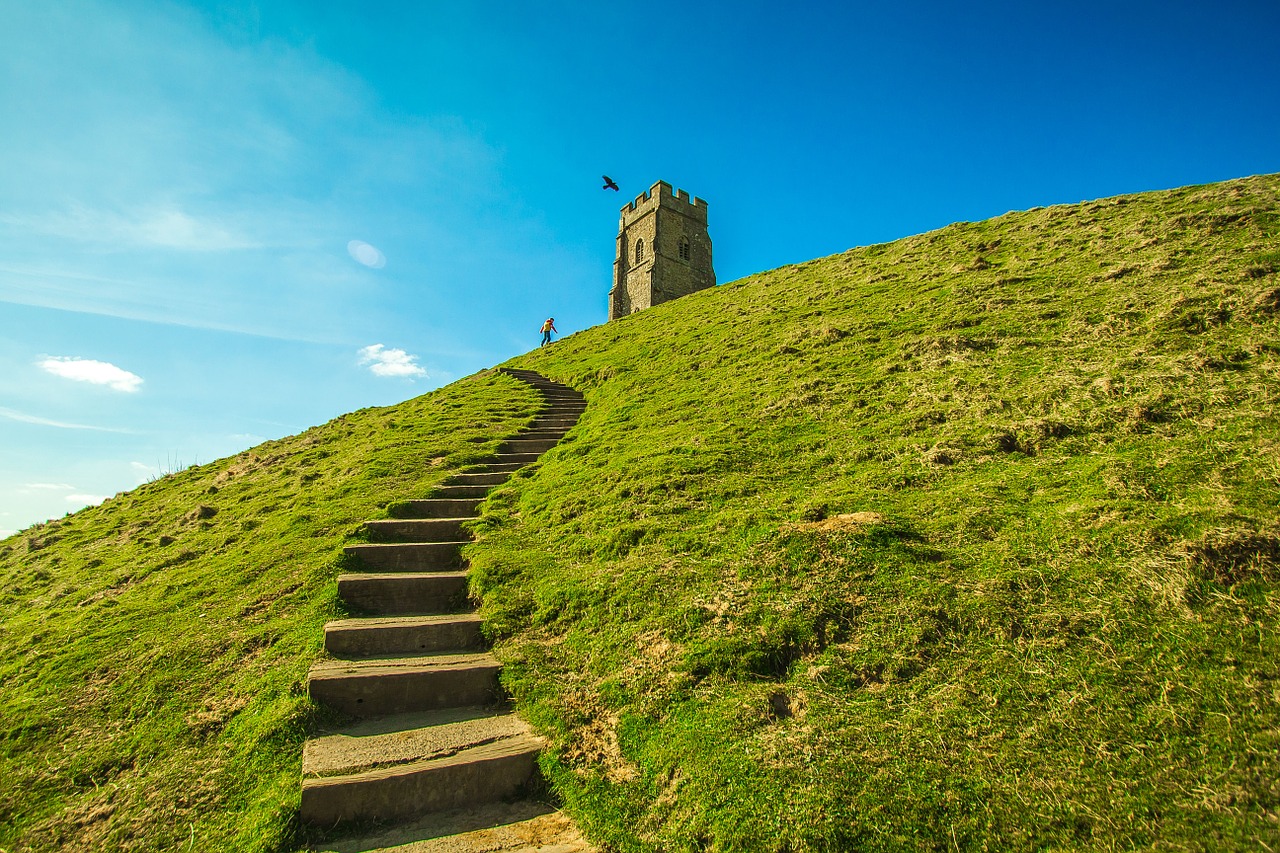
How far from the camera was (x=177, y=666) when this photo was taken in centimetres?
616

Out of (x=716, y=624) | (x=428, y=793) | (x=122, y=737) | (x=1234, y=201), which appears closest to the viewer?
(x=428, y=793)

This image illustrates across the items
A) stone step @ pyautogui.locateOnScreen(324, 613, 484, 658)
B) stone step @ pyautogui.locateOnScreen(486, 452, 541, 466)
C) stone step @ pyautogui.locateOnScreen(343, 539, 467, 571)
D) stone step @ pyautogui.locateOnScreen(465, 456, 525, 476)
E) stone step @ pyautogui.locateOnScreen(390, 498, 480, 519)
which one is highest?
stone step @ pyautogui.locateOnScreen(486, 452, 541, 466)

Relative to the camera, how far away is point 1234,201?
14656 millimetres

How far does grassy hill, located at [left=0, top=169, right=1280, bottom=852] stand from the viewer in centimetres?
385

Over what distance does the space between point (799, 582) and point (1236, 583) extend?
355cm

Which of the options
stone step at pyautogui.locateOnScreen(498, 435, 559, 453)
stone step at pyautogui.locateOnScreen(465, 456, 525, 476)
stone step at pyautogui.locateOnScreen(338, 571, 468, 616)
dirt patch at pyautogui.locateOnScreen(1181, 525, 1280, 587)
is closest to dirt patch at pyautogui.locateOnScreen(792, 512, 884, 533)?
dirt patch at pyautogui.locateOnScreen(1181, 525, 1280, 587)

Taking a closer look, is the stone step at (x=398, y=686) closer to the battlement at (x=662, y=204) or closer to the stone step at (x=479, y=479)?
the stone step at (x=479, y=479)

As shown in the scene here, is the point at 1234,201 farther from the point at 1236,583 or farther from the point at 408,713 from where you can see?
the point at 408,713

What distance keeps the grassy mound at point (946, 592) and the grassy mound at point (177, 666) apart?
2.19 meters

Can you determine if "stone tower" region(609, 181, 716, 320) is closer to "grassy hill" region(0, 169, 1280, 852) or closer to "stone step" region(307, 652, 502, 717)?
"grassy hill" region(0, 169, 1280, 852)

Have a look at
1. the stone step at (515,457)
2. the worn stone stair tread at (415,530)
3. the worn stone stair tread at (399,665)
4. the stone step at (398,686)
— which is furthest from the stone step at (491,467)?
the stone step at (398,686)

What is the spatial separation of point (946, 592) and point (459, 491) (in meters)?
9.07

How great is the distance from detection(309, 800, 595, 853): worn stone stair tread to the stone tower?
4873cm

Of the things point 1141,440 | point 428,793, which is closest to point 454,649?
point 428,793
